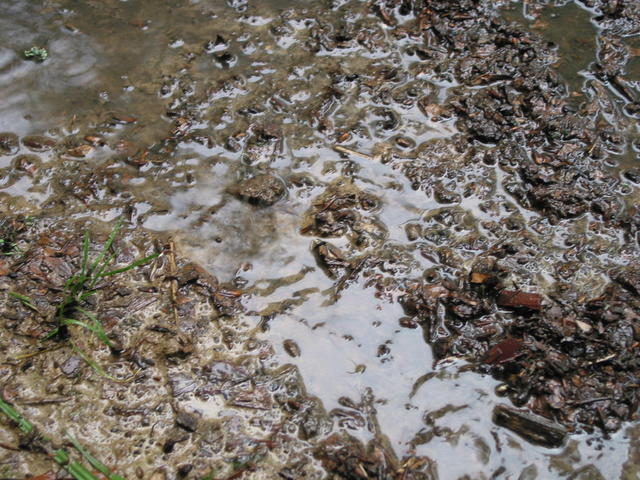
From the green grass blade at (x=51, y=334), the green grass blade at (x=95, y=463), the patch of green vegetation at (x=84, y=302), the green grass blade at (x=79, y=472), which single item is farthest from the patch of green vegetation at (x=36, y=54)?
the green grass blade at (x=79, y=472)

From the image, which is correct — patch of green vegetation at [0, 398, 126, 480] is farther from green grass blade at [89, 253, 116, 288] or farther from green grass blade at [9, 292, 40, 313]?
green grass blade at [89, 253, 116, 288]

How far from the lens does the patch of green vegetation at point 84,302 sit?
2719 millimetres

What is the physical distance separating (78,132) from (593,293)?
2.99 meters

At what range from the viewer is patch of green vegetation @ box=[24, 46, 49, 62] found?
3928 mm

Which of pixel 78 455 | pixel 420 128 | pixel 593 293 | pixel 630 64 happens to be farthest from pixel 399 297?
pixel 630 64

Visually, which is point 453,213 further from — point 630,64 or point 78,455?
point 78,455

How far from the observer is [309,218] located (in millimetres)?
3234

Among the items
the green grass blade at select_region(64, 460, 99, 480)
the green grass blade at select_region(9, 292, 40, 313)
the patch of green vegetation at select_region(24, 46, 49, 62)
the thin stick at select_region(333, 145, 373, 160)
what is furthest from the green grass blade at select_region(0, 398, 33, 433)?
the patch of green vegetation at select_region(24, 46, 49, 62)

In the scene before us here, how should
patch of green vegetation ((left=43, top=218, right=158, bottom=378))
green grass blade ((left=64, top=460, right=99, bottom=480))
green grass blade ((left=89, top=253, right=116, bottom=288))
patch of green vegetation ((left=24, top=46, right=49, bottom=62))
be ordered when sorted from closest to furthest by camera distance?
green grass blade ((left=64, top=460, right=99, bottom=480)) → patch of green vegetation ((left=43, top=218, right=158, bottom=378)) → green grass blade ((left=89, top=253, right=116, bottom=288)) → patch of green vegetation ((left=24, top=46, right=49, bottom=62))

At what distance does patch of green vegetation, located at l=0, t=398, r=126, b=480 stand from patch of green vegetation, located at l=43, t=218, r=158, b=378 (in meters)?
0.34

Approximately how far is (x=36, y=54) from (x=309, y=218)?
2.22 metres

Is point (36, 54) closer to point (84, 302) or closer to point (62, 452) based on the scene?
point (84, 302)

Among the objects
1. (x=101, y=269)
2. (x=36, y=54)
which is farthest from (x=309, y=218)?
(x=36, y=54)

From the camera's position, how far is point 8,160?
3.47 m
